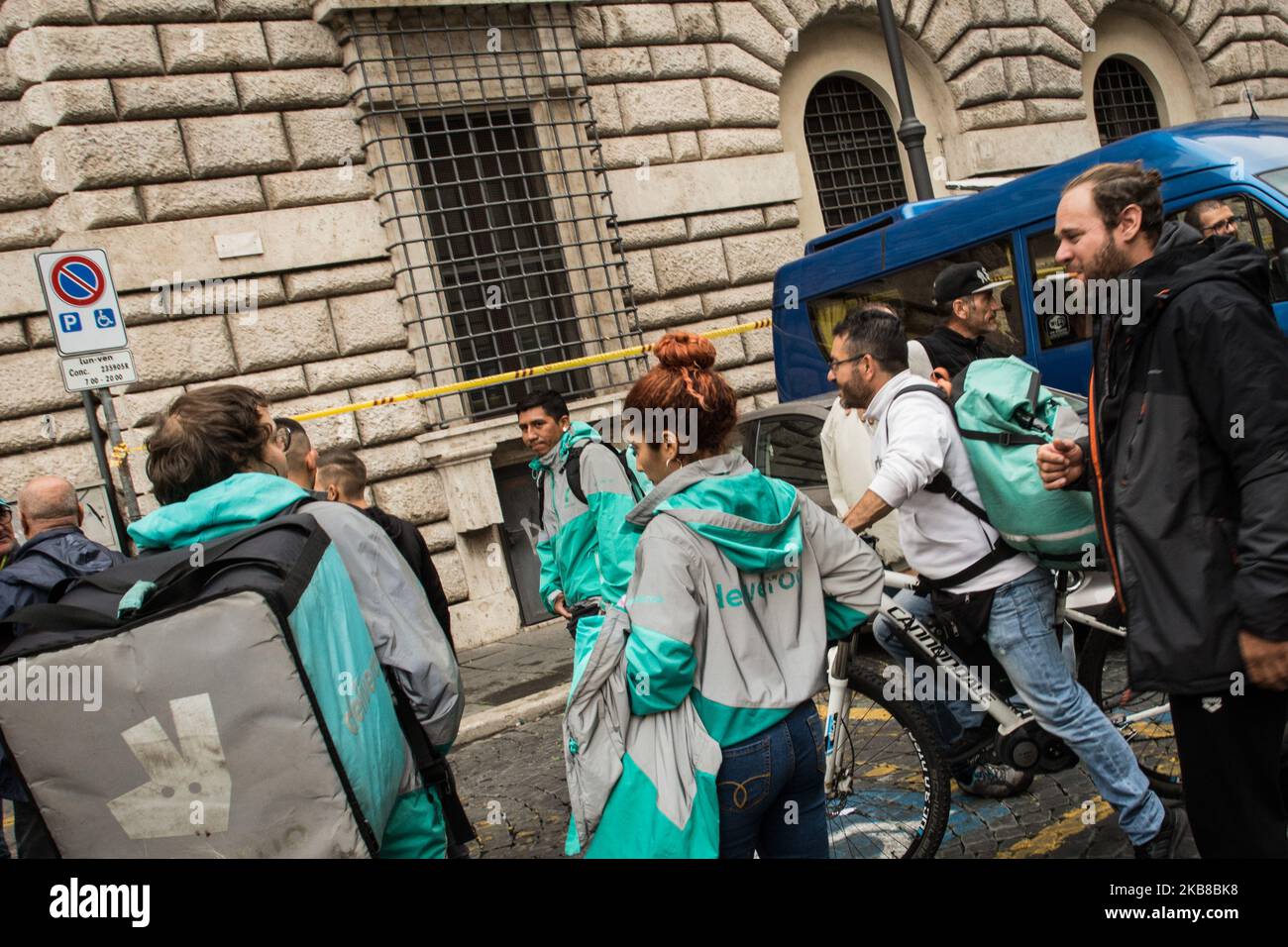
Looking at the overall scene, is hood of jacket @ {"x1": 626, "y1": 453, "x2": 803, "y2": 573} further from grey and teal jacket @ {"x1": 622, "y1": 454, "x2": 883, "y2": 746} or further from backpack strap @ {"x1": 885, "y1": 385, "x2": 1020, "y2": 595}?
backpack strap @ {"x1": 885, "y1": 385, "x2": 1020, "y2": 595}

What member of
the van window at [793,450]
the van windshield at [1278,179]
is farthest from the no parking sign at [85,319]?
the van windshield at [1278,179]

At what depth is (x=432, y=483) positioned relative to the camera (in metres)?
9.60

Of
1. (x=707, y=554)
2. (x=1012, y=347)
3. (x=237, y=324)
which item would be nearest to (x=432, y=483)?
(x=237, y=324)

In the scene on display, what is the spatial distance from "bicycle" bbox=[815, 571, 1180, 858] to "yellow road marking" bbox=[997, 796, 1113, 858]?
0.63 feet

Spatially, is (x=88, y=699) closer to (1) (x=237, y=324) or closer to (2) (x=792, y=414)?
(2) (x=792, y=414)

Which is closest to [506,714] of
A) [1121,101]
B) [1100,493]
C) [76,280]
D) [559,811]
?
[559,811]

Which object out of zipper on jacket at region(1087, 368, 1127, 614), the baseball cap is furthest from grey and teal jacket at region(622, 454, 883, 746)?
the baseball cap

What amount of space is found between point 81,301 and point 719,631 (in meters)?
6.02

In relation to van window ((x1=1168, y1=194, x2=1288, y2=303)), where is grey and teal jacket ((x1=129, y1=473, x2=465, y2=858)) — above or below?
below

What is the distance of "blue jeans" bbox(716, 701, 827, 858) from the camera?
2.53m

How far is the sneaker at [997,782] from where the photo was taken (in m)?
4.01

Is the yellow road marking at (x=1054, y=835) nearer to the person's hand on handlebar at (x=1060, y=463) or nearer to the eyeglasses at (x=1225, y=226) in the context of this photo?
the person's hand on handlebar at (x=1060, y=463)

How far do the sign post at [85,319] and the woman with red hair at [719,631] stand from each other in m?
5.48
